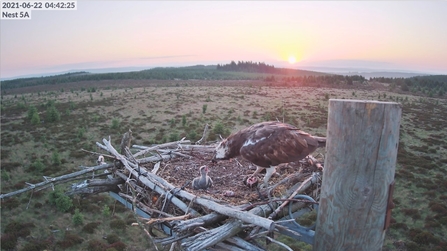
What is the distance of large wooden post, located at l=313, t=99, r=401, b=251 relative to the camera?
2426mm

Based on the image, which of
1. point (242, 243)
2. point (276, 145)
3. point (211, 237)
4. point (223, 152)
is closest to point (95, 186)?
point (223, 152)

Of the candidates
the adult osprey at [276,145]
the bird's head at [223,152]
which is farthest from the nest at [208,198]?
the bird's head at [223,152]

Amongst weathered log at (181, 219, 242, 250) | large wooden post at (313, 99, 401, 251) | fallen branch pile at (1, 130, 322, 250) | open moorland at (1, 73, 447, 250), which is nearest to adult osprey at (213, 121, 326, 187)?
fallen branch pile at (1, 130, 322, 250)

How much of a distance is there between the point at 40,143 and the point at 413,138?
26.9m

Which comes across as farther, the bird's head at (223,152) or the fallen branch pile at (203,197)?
the bird's head at (223,152)

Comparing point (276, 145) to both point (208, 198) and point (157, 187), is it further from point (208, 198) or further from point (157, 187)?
point (157, 187)

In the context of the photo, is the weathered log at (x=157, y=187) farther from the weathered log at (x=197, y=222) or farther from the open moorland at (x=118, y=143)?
the open moorland at (x=118, y=143)

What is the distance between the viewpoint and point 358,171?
99.4 inches

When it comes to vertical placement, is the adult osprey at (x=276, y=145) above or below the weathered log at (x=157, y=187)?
above

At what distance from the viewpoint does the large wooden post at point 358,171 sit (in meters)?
2.43

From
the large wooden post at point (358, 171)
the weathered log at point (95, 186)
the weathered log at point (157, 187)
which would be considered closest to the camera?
the large wooden post at point (358, 171)

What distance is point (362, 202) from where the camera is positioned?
8.41 ft

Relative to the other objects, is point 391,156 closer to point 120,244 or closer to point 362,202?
point 362,202

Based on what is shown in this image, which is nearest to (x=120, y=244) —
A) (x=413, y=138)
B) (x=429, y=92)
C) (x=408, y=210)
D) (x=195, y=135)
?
(x=195, y=135)
